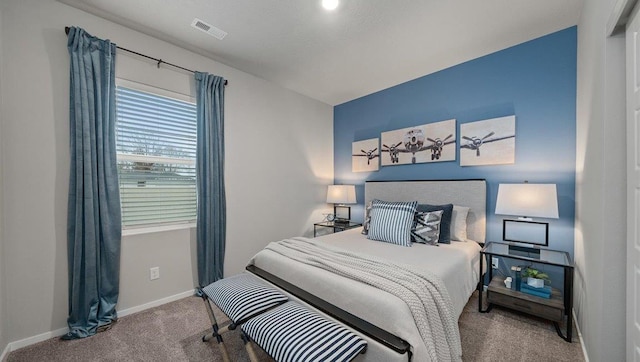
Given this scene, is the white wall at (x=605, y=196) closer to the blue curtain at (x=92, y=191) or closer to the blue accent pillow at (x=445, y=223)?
the blue accent pillow at (x=445, y=223)

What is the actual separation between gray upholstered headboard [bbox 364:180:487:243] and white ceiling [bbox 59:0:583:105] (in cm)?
147

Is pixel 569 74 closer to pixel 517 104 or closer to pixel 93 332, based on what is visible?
pixel 517 104

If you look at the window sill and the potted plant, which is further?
the window sill

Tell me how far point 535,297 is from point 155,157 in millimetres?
3812

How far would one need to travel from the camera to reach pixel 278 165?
357 cm

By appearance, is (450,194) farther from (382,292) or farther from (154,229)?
(154,229)

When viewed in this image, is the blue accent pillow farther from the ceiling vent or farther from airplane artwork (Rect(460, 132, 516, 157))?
the ceiling vent

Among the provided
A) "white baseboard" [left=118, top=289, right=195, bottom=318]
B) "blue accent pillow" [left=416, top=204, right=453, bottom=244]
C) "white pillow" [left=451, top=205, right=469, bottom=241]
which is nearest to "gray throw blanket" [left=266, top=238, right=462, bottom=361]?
"blue accent pillow" [left=416, top=204, right=453, bottom=244]

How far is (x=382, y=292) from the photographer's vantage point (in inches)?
55.1

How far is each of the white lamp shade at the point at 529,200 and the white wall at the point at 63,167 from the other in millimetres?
2669

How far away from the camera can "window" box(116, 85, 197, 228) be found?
2.35 m

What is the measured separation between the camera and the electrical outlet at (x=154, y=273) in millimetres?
2451

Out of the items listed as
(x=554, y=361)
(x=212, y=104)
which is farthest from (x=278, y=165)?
(x=554, y=361)

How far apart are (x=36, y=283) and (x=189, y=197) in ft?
4.25
